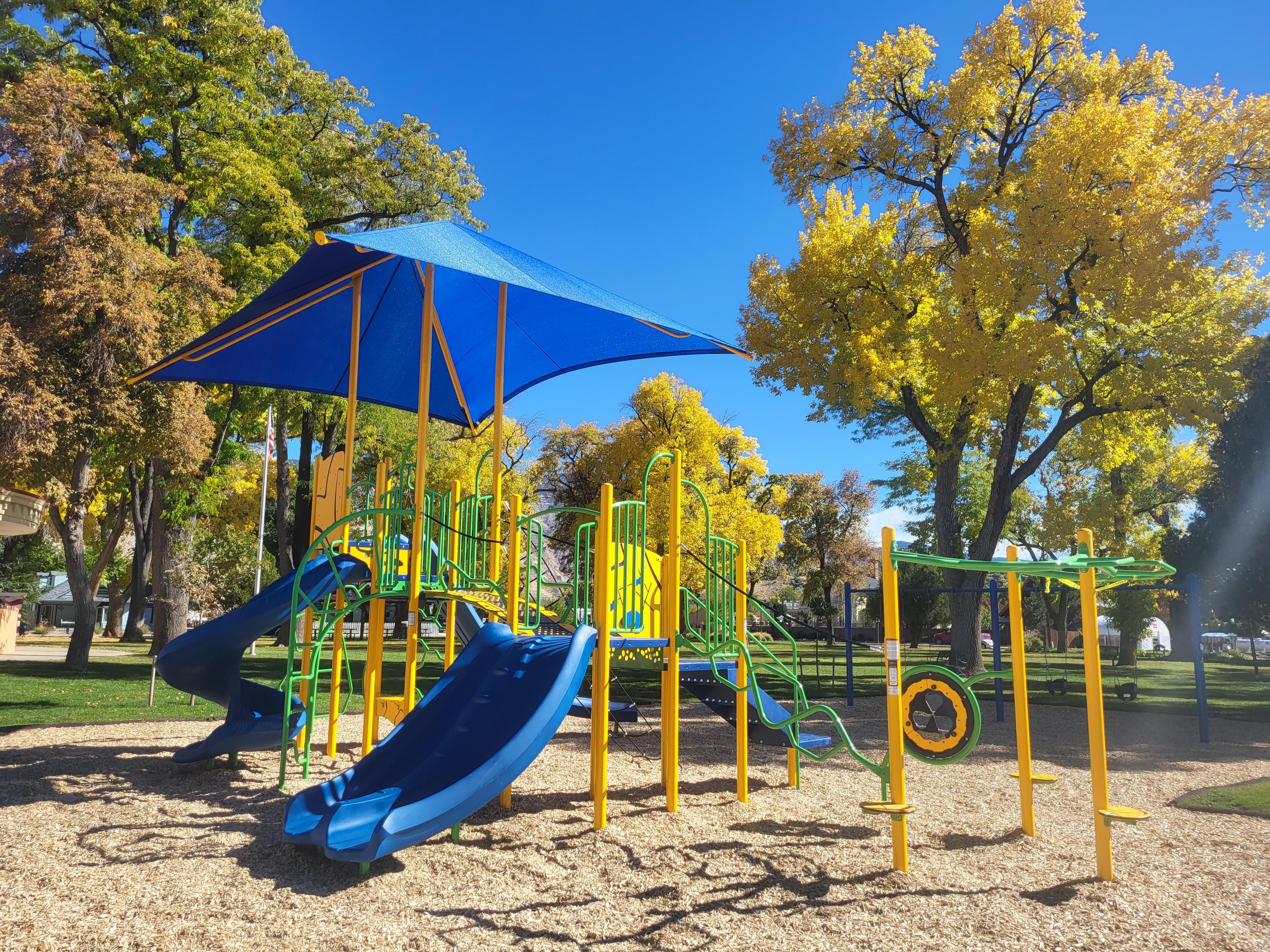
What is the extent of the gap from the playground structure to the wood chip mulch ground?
0.34 meters

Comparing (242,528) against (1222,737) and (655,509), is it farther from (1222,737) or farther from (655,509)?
(1222,737)

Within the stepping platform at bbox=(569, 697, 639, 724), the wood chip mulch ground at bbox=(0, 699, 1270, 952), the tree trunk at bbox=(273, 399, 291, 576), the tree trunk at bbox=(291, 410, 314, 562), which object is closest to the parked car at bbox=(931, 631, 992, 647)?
the tree trunk at bbox=(291, 410, 314, 562)

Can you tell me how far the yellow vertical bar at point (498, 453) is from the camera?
7.62m

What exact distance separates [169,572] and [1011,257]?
64.8 ft

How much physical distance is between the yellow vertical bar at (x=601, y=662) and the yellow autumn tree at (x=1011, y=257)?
1148 centimetres

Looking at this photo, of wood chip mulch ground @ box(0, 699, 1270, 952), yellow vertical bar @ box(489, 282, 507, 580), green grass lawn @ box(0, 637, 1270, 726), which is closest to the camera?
wood chip mulch ground @ box(0, 699, 1270, 952)

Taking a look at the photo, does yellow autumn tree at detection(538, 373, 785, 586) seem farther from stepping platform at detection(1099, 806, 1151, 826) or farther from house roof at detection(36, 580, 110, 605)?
house roof at detection(36, 580, 110, 605)

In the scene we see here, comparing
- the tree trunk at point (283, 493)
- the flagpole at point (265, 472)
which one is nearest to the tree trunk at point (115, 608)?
the flagpole at point (265, 472)

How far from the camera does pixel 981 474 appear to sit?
116 feet

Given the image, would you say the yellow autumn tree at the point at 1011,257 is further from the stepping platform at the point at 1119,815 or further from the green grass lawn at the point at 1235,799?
the stepping platform at the point at 1119,815

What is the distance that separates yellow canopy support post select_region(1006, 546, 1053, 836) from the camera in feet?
20.0

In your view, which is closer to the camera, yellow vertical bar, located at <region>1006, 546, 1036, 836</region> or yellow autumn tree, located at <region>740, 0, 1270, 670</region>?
yellow vertical bar, located at <region>1006, 546, 1036, 836</region>

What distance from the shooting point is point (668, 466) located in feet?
88.1

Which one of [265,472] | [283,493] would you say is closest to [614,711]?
[283,493]
